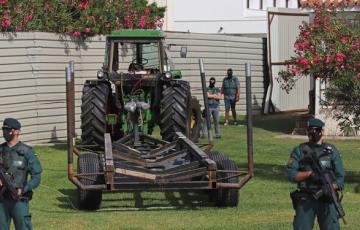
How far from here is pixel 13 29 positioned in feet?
68.4

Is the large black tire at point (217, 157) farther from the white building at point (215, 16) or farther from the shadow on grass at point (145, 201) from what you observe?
the white building at point (215, 16)

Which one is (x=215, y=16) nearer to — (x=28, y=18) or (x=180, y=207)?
(x=28, y=18)

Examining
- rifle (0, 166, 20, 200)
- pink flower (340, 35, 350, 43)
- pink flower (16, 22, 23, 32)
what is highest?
pink flower (16, 22, 23, 32)

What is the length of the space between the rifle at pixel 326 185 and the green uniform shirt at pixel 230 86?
17302 millimetres

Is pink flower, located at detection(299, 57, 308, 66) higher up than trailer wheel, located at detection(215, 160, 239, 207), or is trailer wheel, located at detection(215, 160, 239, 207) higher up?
pink flower, located at detection(299, 57, 308, 66)

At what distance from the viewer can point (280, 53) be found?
30438mm

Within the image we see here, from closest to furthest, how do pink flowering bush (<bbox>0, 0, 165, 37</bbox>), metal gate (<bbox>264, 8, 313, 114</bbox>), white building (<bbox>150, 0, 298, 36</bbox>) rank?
1. pink flowering bush (<bbox>0, 0, 165, 37</bbox>)
2. metal gate (<bbox>264, 8, 313, 114</bbox>)
3. white building (<bbox>150, 0, 298, 36</bbox>)

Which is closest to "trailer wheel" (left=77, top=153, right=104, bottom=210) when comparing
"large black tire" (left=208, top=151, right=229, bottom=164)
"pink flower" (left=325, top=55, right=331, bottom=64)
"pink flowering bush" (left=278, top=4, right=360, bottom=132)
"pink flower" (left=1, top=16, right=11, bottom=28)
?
"large black tire" (left=208, top=151, right=229, bottom=164)

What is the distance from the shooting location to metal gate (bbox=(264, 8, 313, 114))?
98.1 ft

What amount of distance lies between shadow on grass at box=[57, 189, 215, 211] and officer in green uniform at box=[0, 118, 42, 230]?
140 inches

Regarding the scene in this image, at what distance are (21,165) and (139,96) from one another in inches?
298

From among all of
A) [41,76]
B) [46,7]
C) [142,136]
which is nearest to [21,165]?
[142,136]

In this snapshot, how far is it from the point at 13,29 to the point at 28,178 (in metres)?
11.3

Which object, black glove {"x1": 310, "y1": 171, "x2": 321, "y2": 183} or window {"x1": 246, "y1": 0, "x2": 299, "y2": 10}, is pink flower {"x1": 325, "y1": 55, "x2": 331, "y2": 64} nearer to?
black glove {"x1": 310, "y1": 171, "x2": 321, "y2": 183}
